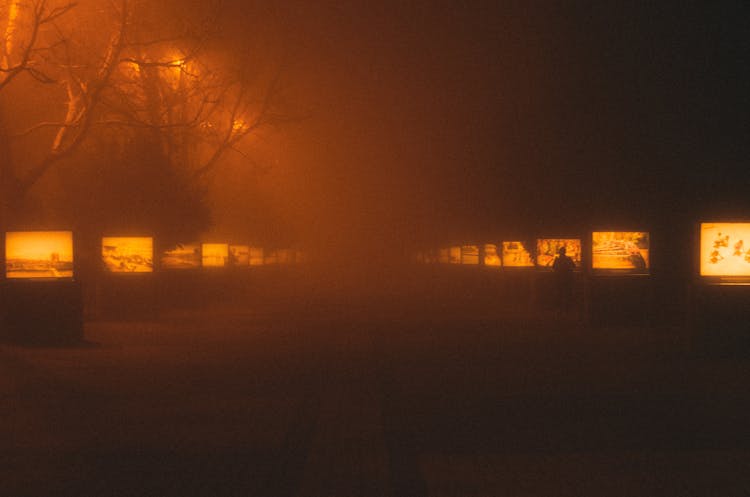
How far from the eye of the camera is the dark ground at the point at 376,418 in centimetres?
961

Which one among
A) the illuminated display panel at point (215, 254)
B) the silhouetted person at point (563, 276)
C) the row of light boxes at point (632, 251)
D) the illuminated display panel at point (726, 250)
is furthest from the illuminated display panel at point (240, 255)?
the illuminated display panel at point (726, 250)

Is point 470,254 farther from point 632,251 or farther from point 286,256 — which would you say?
point 286,256

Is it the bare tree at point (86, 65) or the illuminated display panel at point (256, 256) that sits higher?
the bare tree at point (86, 65)

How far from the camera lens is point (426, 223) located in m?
122

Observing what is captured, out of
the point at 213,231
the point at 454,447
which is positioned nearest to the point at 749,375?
the point at 454,447

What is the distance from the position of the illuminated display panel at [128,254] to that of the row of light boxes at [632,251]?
43.1 ft

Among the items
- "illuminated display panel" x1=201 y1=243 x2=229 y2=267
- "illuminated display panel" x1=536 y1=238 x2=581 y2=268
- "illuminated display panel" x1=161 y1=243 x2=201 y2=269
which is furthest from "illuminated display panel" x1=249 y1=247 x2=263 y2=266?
"illuminated display panel" x1=536 y1=238 x2=581 y2=268

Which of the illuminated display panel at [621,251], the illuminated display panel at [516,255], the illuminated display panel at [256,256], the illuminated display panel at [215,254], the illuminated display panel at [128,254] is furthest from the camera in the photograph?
the illuminated display panel at [256,256]

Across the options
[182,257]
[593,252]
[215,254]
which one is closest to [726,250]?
[593,252]

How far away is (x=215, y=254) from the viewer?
49.9 meters

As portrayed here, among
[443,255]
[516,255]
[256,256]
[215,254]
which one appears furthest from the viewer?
[443,255]

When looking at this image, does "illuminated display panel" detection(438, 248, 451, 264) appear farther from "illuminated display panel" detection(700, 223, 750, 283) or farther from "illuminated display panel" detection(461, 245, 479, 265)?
"illuminated display panel" detection(700, 223, 750, 283)

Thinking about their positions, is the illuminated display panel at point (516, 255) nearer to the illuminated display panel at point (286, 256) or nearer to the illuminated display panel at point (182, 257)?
the illuminated display panel at point (182, 257)

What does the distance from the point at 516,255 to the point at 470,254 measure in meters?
21.0
